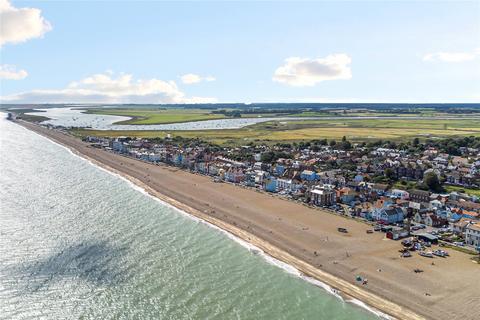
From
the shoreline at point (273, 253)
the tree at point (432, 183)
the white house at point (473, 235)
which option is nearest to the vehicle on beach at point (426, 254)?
the white house at point (473, 235)

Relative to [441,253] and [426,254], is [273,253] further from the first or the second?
[441,253]

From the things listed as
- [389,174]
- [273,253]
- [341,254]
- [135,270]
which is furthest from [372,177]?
[135,270]

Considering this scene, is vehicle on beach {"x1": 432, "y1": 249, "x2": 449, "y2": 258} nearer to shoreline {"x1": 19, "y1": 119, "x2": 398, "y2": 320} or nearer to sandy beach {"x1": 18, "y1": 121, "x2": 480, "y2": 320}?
sandy beach {"x1": 18, "y1": 121, "x2": 480, "y2": 320}

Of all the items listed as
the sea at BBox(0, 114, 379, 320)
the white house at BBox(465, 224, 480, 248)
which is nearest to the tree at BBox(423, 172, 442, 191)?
the white house at BBox(465, 224, 480, 248)

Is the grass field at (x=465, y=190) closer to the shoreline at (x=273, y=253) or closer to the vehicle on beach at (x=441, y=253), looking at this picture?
the vehicle on beach at (x=441, y=253)

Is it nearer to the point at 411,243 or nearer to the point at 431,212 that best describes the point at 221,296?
the point at 411,243

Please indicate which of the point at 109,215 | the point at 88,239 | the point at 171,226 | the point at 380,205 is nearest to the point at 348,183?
the point at 380,205

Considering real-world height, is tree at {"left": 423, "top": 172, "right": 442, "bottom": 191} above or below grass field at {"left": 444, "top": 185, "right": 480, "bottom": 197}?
above
